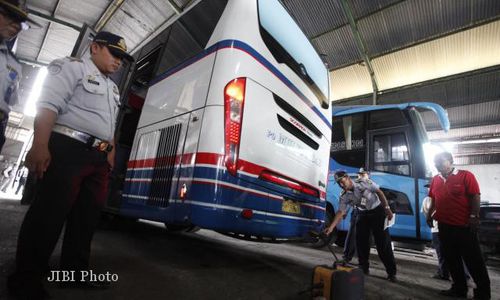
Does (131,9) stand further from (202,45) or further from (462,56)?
(462,56)

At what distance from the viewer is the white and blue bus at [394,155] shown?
510 centimetres

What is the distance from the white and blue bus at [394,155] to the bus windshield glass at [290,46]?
2.51 meters

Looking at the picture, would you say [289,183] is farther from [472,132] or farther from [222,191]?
[472,132]

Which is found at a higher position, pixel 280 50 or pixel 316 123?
pixel 280 50

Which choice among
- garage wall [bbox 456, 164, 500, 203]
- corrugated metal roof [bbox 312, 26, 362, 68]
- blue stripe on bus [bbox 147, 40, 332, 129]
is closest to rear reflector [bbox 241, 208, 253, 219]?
blue stripe on bus [bbox 147, 40, 332, 129]

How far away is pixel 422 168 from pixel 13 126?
30623 mm

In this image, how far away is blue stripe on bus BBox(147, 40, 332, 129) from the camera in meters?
2.47

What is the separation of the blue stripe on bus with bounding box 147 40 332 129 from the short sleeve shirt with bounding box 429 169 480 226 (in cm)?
178

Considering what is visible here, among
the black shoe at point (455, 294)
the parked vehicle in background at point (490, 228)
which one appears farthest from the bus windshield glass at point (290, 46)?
the parked vehicle in background at point (490, 228)

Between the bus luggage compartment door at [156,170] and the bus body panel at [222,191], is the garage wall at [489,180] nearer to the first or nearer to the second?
the bus body panel at [222,191]

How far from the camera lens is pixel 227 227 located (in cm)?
213

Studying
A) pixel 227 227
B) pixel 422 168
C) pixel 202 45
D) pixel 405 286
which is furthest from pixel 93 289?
pixel 422 168

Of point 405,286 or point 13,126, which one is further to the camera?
point 13,126

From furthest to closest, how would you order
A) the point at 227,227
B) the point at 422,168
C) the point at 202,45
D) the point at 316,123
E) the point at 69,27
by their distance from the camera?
the point at 69,27 < the point at 422,168 < the point at 316,123 < the point at 202,45 < the point at 227,227
